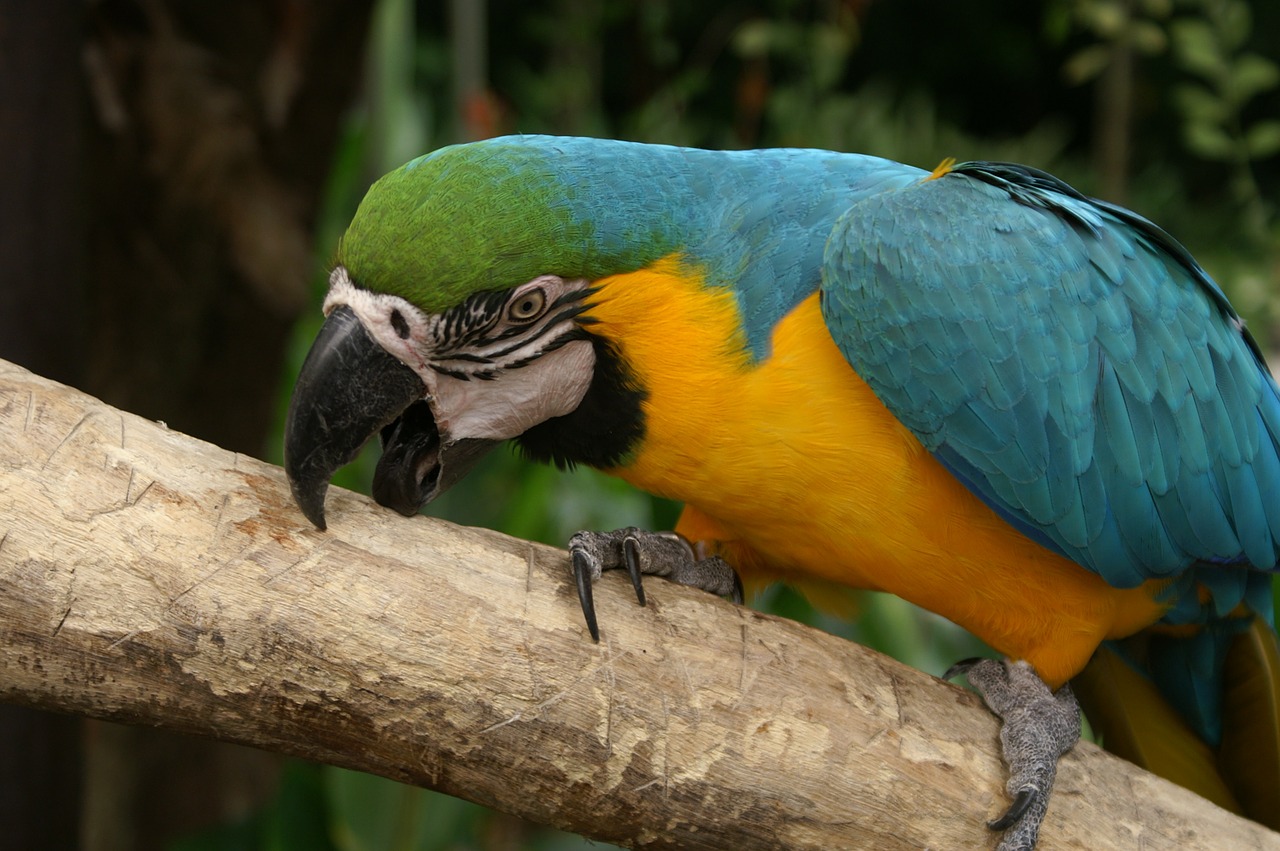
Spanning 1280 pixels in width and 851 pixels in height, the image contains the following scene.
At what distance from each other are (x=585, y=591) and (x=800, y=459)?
36cm

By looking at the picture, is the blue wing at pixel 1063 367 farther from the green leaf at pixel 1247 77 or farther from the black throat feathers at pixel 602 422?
the green leaf at pixel 1247 77

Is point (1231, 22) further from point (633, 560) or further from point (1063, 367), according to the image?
point (633, 560)

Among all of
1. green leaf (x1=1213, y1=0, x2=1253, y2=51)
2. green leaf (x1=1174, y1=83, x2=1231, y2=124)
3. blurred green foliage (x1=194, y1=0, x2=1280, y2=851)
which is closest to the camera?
blurred green foliage (x1=194, y1=0, x2=1280, y2=851)

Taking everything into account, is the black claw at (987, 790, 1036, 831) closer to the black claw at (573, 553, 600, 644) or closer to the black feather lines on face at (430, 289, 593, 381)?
the black claw at (573, 553, 600, 644)

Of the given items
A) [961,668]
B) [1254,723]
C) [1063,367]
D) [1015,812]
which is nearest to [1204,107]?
[1254,723]

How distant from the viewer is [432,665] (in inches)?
51.9

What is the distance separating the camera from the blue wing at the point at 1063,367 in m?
1.53

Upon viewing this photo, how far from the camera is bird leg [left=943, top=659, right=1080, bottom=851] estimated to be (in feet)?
4.97

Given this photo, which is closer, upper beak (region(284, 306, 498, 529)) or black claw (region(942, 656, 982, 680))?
upper beak (region(284, 306, 498, 529))

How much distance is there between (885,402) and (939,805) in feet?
Result: 1.84

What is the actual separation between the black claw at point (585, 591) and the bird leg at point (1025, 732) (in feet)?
2.05

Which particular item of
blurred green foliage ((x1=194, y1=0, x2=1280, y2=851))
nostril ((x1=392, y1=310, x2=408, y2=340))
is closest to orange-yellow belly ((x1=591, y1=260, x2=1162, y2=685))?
nostril ((x1=392, y1=310, x2=408, y2=340))

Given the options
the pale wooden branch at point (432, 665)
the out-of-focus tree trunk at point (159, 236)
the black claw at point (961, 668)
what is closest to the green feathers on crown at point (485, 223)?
the pale wooden branch at point (432, 665)

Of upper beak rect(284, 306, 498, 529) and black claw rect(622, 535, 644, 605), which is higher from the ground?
upper beak rect(284, 306, 498, 529)
